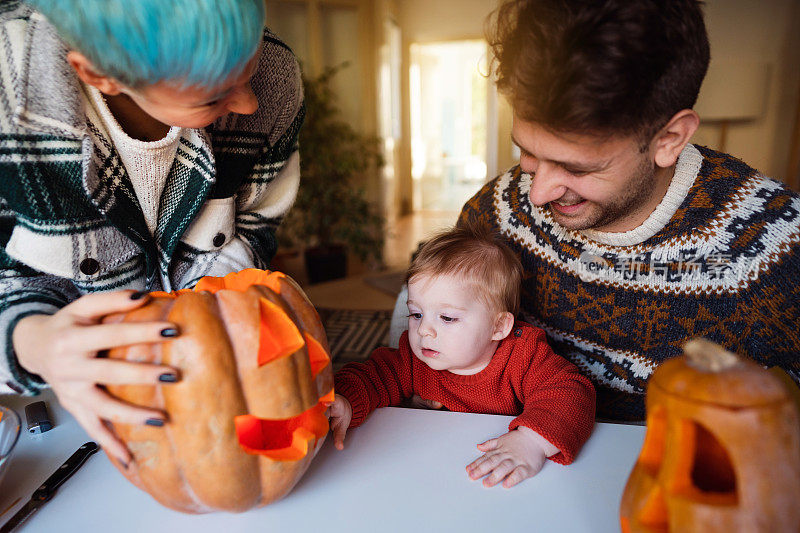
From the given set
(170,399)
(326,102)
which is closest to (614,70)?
(170,399)

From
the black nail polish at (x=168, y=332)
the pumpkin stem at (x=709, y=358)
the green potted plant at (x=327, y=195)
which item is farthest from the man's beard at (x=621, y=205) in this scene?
the green potted plant at (x=327, y=195)

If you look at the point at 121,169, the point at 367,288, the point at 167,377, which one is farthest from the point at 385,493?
the point at 367,288

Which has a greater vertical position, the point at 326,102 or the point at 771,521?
the point at 326,102

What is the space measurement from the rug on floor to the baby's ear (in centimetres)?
154

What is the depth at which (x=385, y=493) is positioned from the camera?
65cm

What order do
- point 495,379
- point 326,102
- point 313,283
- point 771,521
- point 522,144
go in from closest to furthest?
1. point 771,521
2. point 522,144
3. point 495,379
4. point 326,102
5. point 313,283

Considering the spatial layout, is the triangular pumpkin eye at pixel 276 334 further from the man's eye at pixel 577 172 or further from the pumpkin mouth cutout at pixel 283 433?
the man's eye at pixel 577 172

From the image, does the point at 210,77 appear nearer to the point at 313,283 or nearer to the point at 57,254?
the point at 57,254

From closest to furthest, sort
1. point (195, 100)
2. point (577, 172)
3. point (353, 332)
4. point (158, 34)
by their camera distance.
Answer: point (158, 34)
point (195, 100)
point (577, 172)
point (353, 332)

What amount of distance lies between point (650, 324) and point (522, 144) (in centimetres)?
46

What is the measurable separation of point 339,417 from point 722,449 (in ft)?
1.62

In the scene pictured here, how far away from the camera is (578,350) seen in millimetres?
1134

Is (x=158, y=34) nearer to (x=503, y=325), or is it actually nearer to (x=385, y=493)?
(x=385, y=493)

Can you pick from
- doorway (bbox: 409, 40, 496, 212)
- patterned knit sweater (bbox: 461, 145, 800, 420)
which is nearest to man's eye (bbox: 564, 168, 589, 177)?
patterned knit sweater (bbox: 461, 145, 800, 420)
